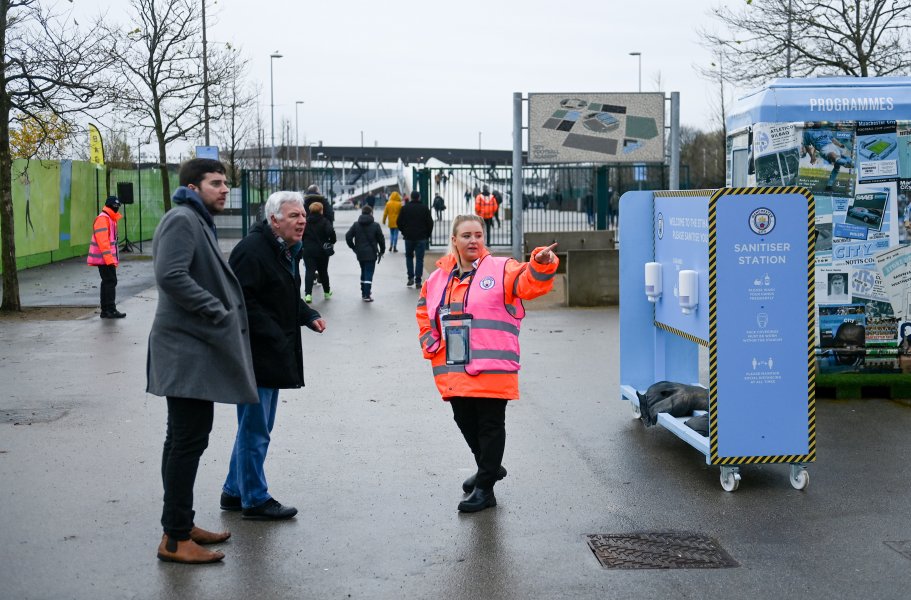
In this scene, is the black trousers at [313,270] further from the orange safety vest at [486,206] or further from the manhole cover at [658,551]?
the orange safety vest at [486,206]

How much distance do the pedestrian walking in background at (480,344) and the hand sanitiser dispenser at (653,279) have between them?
2021 millimetres

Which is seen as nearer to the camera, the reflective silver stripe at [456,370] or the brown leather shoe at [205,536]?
the brown leather shoe at [205,536]

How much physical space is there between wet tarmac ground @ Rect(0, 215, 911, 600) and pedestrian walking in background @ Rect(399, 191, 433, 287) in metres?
9.83

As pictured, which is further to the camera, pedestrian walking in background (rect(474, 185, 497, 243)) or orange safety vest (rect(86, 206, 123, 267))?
pedestrian walking in background (rect(474, 185, 497, 243))

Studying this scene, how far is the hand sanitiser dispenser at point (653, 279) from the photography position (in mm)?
8289

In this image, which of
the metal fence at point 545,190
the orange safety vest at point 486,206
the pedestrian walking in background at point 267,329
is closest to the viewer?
the pedestrian walking in background at point 267,329

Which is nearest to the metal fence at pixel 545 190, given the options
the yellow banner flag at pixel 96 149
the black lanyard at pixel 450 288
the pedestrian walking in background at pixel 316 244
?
the yellow banner flag at pixel 96 149

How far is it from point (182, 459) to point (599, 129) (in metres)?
20.3

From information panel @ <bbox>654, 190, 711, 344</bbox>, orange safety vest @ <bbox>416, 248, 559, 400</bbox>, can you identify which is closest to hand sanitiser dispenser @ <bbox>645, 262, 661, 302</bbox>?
information panel @ <bbox>654, 190, 711, 344</bbox>

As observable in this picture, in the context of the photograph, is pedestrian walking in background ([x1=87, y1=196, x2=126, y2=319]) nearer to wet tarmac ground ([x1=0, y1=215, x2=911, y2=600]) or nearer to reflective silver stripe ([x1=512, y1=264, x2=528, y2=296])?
wet tarmac ground ([x1=0, y1=215, x2=911, y2=600])

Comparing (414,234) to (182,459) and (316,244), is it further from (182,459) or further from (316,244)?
(182,459)

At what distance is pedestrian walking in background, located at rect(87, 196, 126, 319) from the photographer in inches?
623

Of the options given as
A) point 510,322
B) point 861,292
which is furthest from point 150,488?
point 861,292

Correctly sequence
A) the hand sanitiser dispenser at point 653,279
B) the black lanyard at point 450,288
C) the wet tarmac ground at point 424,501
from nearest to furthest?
the wet tarmac ground at point 424,501 → the black lanyard at point 450,288 → the hand sanitiser dispenser at point 653,279
